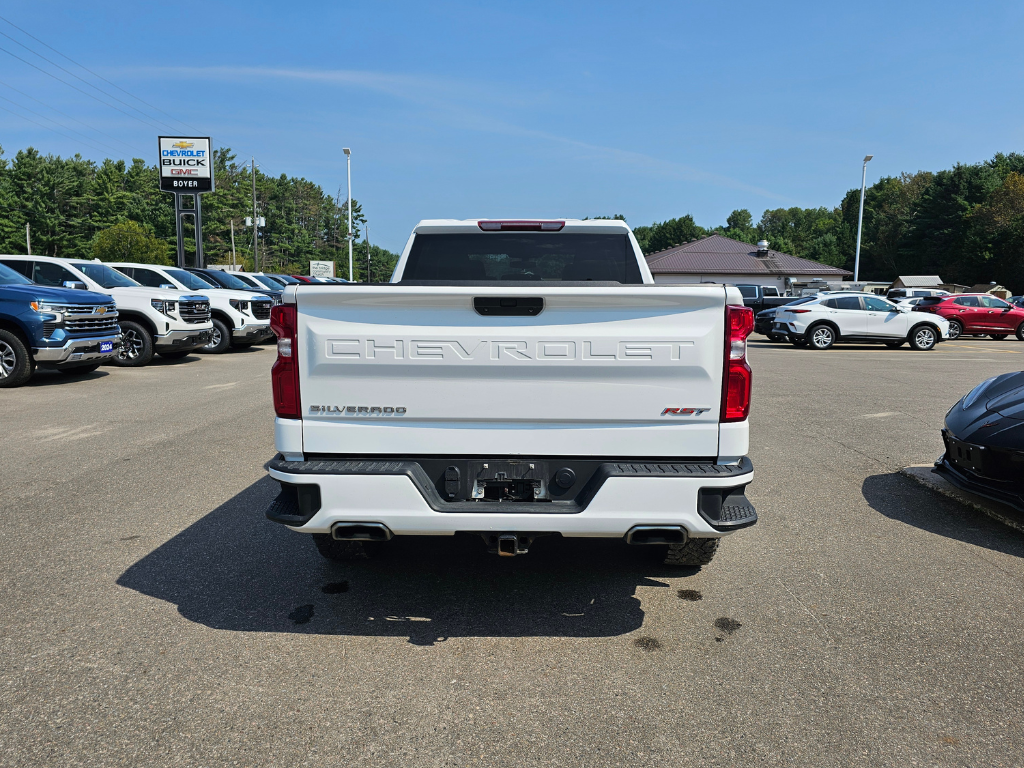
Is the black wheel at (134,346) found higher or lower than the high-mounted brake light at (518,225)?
lower

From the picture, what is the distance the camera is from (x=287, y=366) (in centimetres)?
329

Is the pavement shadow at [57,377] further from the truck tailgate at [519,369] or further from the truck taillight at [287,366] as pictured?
the truck tailgate at [519,369]

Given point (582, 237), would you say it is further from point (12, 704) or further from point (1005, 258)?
point (1005, 258)

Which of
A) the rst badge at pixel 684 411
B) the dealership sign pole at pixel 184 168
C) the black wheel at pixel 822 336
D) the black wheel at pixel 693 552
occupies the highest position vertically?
the dealership sign pole at pixel 184 168

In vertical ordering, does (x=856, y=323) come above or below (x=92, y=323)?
below

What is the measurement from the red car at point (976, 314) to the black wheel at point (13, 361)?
91.1 feet

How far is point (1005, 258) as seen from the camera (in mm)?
69562

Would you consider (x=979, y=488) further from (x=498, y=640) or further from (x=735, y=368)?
(x=498, y=640)

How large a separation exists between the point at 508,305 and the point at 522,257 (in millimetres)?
1760

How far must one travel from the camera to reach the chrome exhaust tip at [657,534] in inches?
127

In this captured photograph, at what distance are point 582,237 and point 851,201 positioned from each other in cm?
14290

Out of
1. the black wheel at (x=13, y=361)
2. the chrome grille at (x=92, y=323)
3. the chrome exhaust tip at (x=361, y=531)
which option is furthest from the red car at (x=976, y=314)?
the chrome exhaust tip at (x=361, y=531)

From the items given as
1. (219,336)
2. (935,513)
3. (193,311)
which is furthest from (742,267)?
(935,513)

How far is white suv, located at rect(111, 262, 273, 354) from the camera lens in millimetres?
16719
